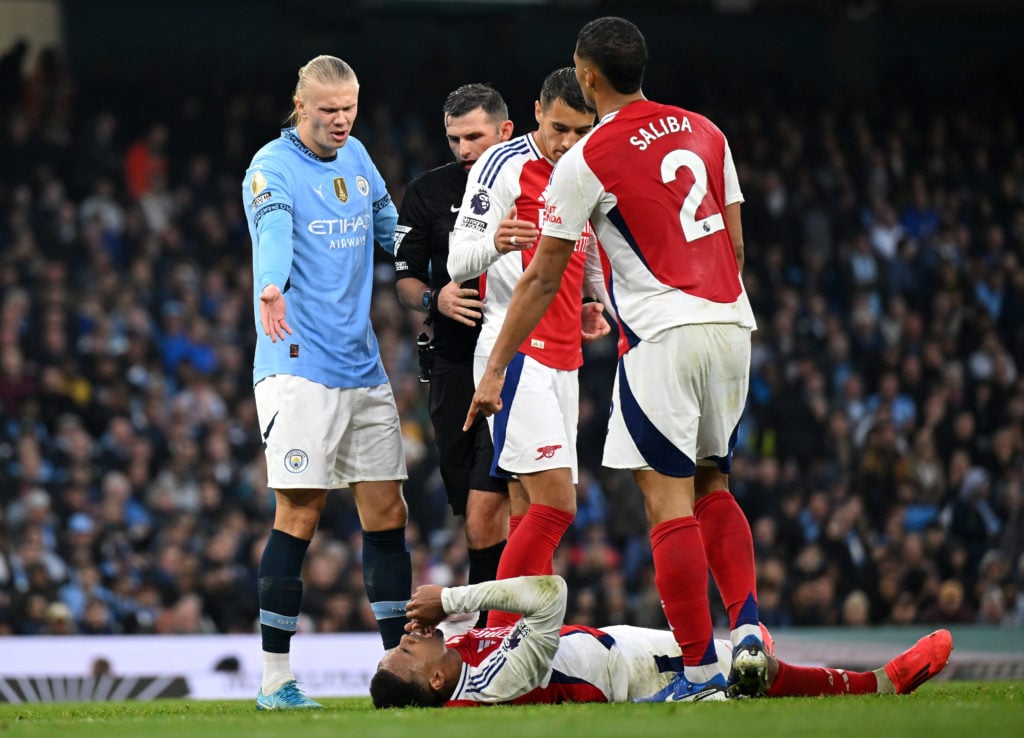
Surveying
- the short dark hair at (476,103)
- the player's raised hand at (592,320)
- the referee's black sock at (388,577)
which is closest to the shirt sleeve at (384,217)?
the short dark hair at (476,103)

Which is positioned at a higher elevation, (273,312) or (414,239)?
(414,239)

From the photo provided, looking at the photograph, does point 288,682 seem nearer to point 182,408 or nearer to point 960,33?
point 182,408

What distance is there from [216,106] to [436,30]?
443 cm

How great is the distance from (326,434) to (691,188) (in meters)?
2.00

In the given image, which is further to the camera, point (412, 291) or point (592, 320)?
point (412, 291)

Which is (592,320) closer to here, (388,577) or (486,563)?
(486,563)

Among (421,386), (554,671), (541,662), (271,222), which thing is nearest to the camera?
(541,662)

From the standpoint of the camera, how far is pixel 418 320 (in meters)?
17.8

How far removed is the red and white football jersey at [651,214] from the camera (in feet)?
18.6

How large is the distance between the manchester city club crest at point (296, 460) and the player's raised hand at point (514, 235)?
1258 mm

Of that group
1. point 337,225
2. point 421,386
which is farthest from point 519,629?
point 421,386

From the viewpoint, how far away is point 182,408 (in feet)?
50.8

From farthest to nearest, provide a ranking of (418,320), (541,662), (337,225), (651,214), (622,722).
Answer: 1. (418,320)
2. (337,225)
3. (541,662)
4. (651,214)
5. (622,722)

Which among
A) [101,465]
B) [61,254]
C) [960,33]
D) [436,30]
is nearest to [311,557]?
[101,465]
